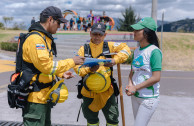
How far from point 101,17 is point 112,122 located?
2722 cm

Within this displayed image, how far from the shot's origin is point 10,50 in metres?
17.1

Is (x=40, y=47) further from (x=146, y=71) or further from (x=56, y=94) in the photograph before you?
(x=146, y=71)

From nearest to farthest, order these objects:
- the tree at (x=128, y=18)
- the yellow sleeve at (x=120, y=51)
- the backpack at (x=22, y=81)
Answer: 1. the backpack at (x=22, y=81)
2. the yellow sleeve at (x=120, y=51)
3. the tree at (x=128, y=18)

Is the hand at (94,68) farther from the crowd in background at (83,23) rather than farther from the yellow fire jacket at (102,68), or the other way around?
the crowd in background at (83,23)

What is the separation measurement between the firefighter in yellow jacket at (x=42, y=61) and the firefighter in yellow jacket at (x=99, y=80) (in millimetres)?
466

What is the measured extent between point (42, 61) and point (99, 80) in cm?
92

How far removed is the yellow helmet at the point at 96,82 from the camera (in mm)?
2777

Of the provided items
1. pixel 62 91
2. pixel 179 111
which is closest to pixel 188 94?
pixel 179 111

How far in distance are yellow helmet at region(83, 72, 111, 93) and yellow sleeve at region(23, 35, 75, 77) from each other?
62 cm

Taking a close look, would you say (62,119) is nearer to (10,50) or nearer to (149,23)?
(149,23)

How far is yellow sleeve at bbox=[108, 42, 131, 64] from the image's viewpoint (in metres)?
2.88

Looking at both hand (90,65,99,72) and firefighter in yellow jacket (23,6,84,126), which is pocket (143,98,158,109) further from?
firefighter in yellow jacket (23,6,84,126)

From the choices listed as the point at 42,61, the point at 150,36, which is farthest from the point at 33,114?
the point at 150,36

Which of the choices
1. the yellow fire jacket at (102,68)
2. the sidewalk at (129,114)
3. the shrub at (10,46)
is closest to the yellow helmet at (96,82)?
the yellow fire jacket at (102,68)
